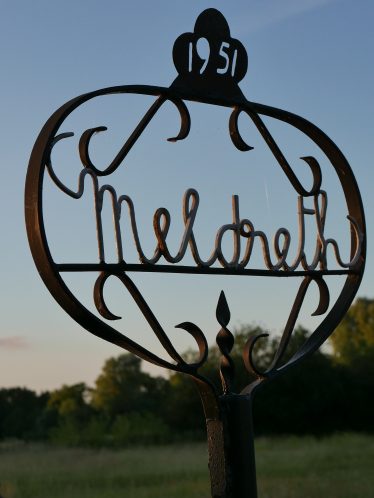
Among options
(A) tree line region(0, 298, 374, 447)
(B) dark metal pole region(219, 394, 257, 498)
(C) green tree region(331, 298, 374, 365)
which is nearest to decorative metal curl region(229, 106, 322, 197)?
(B) dark metal pole region(219, 394, 257, 498)

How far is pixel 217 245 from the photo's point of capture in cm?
254

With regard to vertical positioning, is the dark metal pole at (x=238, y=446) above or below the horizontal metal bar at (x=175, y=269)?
below

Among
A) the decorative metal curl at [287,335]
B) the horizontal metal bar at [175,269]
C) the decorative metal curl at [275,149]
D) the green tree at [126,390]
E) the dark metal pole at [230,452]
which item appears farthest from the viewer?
the green tree at [126,390]

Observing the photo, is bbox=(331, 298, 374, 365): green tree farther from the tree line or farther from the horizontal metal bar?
the horizontal metal bar

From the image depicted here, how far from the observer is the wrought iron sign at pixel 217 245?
2234mm

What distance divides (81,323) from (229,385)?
0.52 meters

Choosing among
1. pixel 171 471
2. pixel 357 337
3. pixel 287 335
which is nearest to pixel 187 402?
pixel 171 471

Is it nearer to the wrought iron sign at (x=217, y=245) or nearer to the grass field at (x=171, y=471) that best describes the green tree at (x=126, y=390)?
the grass field at (x=171, y=471)

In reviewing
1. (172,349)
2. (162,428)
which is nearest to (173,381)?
(162,428)

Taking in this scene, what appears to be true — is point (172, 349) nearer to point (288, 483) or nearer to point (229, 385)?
point (229, 385)

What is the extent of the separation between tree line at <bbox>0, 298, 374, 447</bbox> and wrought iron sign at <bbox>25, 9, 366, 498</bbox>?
255cm

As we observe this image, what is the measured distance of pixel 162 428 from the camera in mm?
7316

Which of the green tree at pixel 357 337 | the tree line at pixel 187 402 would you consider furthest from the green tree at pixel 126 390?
the green tree at pixel 357 337

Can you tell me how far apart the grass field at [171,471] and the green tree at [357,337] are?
82cm
